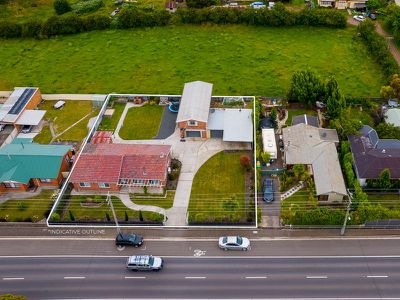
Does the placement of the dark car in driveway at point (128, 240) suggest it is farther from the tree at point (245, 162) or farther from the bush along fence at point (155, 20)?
the bush along fence at point (155, 20)

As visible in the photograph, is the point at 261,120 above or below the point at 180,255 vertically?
above

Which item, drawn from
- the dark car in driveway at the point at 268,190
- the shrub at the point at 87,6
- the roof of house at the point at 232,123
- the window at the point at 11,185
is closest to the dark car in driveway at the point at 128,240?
the dark car in driveway at the point at 268,190

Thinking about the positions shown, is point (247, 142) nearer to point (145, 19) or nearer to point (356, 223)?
point (356, 223)

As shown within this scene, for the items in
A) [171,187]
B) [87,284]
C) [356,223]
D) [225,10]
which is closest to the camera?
[87,284]

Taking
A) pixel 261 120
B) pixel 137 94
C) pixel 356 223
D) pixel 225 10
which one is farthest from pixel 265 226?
pixel 225 10

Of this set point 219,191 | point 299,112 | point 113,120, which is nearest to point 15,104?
point 113,120

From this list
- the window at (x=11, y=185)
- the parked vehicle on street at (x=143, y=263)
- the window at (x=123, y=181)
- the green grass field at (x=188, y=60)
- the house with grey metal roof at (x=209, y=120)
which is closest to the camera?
the parked vehicle on street at (x=143, y=263)
